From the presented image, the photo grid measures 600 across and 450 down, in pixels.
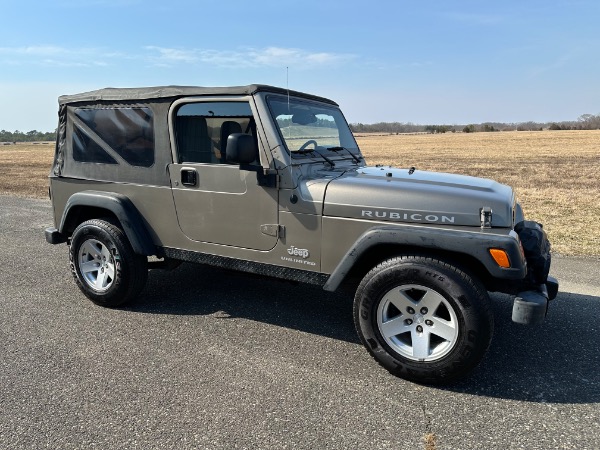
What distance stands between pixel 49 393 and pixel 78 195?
221cm

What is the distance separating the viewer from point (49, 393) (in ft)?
9.88

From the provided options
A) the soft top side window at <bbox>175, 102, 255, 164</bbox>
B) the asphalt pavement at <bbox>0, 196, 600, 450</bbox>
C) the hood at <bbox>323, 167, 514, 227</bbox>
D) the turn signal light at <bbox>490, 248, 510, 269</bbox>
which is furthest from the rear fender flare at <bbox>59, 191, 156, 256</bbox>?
the turn signal light at <bbox>490, 248, 510, 269</bbox>

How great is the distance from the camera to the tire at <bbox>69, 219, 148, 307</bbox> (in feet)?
14.3

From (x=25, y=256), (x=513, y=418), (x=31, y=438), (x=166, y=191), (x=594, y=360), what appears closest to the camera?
(x=31, y=438)

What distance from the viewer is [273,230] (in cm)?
372

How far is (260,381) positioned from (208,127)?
2132 mm

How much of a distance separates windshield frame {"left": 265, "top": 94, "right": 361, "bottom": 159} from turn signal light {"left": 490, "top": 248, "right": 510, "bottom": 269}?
5.44 feet

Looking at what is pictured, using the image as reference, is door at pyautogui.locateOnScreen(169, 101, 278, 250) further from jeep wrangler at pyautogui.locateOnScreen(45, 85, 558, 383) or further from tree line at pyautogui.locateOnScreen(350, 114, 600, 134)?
tree line at pyautogui.locateOnScreen(350, 114, 600, 134)

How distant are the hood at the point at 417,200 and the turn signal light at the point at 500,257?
0.21 m

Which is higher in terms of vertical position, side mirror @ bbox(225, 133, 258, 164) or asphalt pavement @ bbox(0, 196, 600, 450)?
side mirror @ bbox(225, 133, 258, 164)

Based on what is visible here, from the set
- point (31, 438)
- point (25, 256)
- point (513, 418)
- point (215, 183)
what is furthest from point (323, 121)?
point (25, 256)

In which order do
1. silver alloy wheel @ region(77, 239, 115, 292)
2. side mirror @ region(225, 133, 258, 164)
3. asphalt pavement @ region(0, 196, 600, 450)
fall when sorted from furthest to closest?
silver alloy wheel @ region(77, 239, 115, 292)
side mirror @ region(225, 133, 258, 164)
asphalt pavement @ region(0, 196, 600, 450)

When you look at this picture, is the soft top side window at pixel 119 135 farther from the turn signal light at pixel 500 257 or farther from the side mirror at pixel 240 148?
the turn signal light at pixel 500 257

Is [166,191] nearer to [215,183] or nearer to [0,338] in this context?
[215,183]
